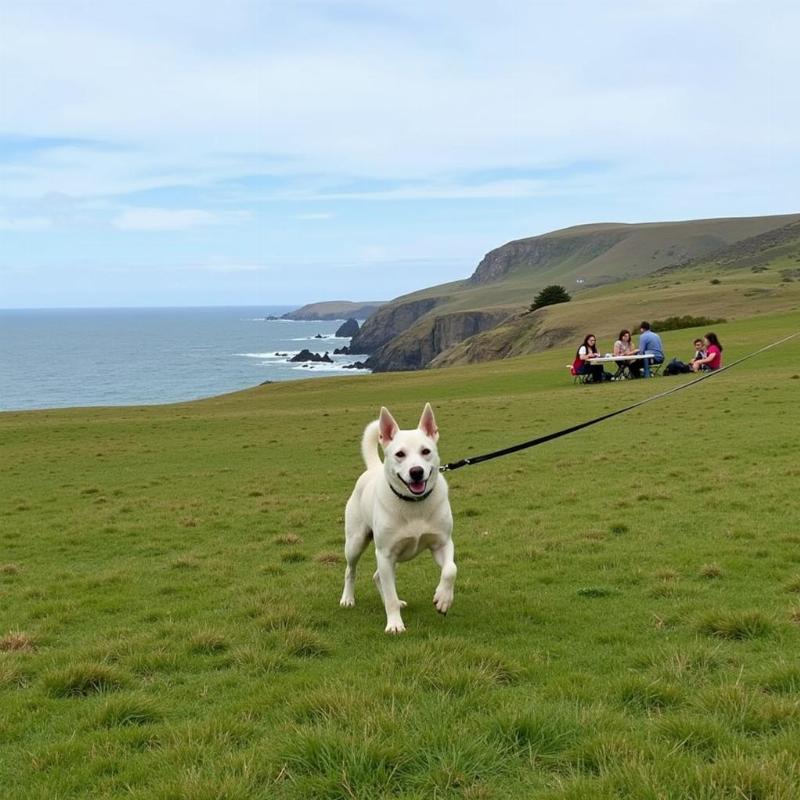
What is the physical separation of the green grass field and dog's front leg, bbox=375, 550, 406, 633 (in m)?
0.14

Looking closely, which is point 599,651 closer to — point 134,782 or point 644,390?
point 134,782

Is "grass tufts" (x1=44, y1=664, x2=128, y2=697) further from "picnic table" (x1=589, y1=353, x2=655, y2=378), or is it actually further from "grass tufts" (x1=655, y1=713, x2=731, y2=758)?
"picnic table" (x1=589, y1=353, x2=655, y2=378)

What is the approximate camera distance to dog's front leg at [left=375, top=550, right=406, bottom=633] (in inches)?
305

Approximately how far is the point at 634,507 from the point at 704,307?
224ft

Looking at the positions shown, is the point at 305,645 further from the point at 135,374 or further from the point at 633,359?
the point at 135,374

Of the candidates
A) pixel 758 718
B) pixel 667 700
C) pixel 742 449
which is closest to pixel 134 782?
pixel 667 700

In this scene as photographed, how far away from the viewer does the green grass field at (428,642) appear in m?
4.84

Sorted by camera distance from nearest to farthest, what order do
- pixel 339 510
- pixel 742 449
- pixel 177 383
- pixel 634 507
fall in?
pixel 634 507
pixel 339 510
pixel 742 449
pixel 177 383

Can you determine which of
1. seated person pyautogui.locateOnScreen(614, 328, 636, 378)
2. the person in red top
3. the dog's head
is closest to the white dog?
the dog's head

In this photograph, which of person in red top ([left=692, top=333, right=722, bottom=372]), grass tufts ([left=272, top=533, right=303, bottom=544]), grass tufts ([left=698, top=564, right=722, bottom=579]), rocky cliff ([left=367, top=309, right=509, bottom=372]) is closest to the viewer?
grass tufts ([left=698, top=564, right=722, bottom=579])

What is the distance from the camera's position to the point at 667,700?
571 centimetres

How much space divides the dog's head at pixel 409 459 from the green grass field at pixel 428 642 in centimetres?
133

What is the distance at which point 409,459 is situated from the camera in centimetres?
780

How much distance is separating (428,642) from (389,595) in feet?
2.86
